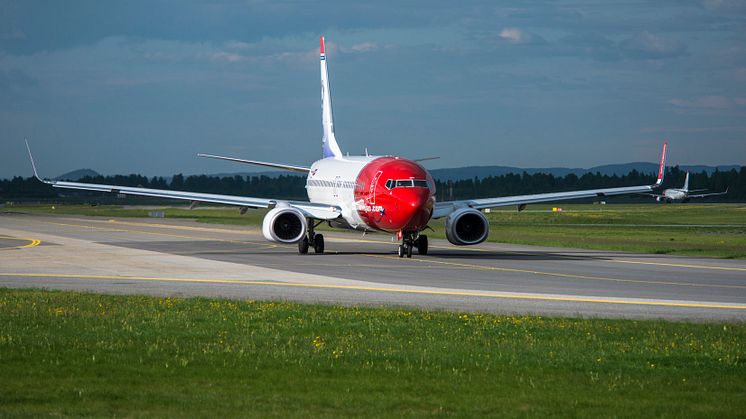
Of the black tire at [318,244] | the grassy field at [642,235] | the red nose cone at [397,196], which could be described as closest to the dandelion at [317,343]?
the red nose cone at [397,196]

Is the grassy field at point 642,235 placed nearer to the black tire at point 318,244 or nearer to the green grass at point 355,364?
the black tire at point 318,244

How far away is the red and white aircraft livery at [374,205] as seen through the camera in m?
42.5

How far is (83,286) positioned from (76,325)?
998cm

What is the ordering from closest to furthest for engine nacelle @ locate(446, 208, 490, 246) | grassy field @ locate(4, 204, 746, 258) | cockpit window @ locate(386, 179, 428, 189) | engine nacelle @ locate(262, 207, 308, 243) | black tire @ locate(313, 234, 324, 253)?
cockpit window @ locate(386, 179, 428, 189)
engine nacelle @ locate(262, 207, 308, 243)
engine nacelle @ locate(446, 208, 490, 246)
black tire @ locate(313, 234, 324, 253)
grassy field @ locate(4, 204, 746, 258)

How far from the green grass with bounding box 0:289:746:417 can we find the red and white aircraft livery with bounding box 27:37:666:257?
19157 millimetres

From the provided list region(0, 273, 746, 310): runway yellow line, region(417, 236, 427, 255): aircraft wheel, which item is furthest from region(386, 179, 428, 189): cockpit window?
region(0, 273, 746, 310): runway yellow line

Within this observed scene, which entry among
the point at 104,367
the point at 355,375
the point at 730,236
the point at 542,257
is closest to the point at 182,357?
the point at 104,367

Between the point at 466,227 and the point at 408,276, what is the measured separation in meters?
11.4

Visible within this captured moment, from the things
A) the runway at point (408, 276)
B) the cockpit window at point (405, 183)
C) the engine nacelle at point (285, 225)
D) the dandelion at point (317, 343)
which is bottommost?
the runway at point (408, 276)

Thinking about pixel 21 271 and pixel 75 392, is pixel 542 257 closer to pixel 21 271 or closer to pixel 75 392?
pixel 21 271

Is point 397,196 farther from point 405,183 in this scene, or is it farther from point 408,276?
point 408,276

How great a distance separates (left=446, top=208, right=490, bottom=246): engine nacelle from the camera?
1789 inches

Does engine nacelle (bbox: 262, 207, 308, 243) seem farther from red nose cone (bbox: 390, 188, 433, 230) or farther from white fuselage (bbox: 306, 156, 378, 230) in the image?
red nose cone (bbox: 390, 188, 433, 230)

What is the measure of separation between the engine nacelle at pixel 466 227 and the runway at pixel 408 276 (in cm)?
85
